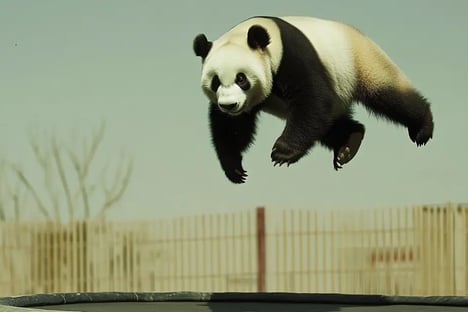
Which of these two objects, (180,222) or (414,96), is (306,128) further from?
(180,222)

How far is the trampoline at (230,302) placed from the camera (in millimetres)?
4488

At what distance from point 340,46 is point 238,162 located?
56 cm

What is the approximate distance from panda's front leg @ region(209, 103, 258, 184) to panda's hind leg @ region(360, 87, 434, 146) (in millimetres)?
500

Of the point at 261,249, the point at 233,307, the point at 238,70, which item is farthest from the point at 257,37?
the point at 261,249

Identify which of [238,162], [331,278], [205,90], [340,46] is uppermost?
[340,46]

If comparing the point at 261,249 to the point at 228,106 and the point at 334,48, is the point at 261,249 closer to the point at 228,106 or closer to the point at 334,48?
the point at 334,48

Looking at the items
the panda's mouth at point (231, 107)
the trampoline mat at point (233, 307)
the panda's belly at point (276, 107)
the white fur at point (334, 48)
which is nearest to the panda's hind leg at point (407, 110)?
the white fur at point (334, 48)

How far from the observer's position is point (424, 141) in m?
3.55

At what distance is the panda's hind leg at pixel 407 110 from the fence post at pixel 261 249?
4808 millimetres

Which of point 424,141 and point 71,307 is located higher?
point 424,141

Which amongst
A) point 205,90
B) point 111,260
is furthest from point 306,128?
point 111,260

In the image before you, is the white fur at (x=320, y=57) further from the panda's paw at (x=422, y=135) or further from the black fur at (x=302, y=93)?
the panda's paw at (x=422, y=135)

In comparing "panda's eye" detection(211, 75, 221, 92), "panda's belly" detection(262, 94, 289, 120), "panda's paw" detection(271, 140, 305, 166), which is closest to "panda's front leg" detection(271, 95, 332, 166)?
"panda's paw" detection(271, 140, 305, 166)

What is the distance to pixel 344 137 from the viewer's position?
12.0ft
